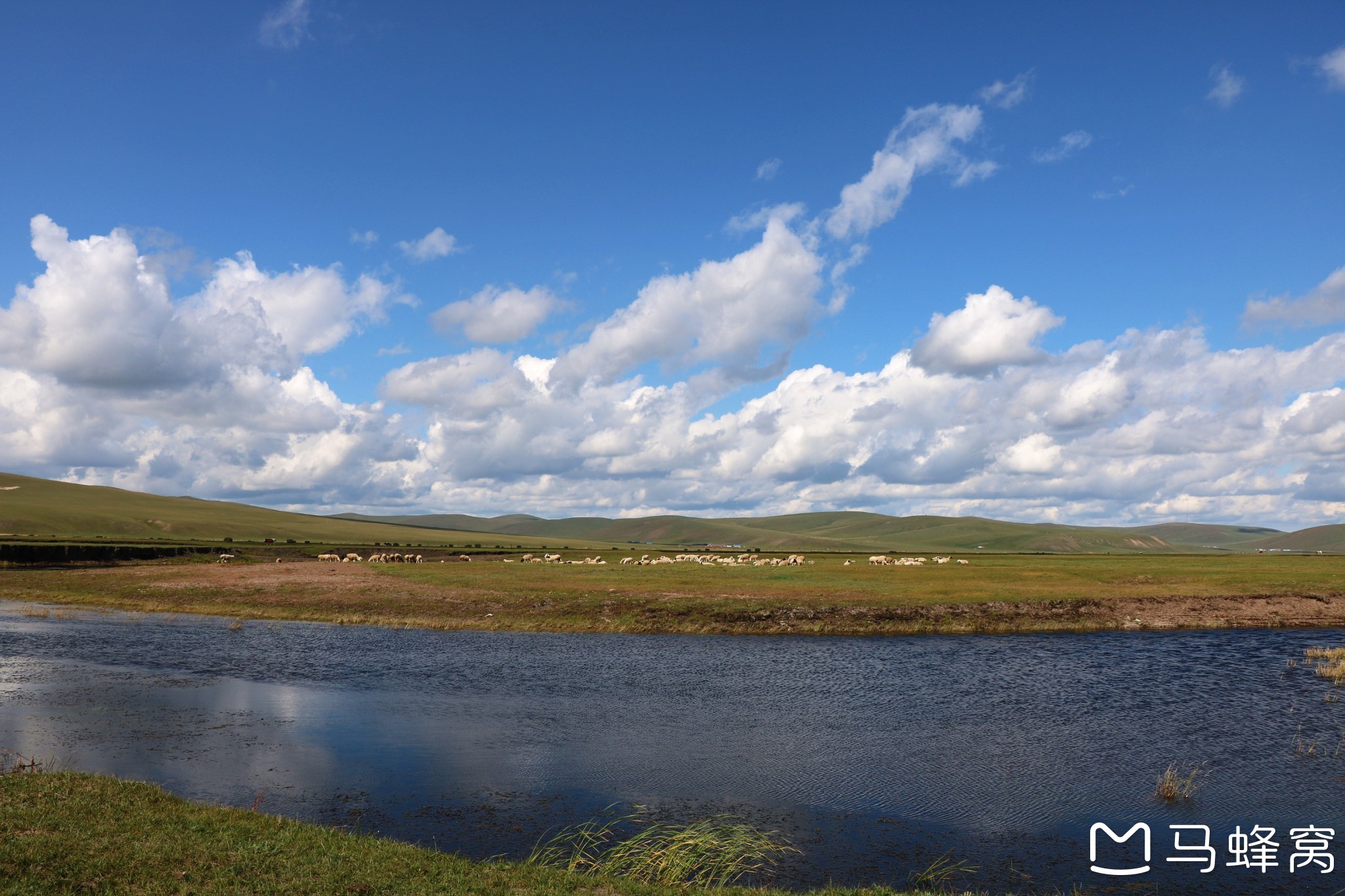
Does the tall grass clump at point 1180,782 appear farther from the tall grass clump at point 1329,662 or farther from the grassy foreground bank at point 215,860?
the tall grass clump at point 1329,662

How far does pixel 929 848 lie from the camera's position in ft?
57.8

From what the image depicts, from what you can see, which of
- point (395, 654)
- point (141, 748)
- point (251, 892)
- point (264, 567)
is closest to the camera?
point (251, 892)

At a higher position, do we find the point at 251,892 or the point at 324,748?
the point at 251,892

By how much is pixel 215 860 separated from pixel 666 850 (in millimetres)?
8442

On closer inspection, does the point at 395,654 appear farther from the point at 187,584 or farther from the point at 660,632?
the point at 187,584

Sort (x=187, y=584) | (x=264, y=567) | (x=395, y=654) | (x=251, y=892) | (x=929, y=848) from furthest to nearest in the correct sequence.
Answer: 1. (x=264, y=567)
2. (x=187, y=584)
3. (x=395, y=654)
4. (x=929, y=848)
5. (x=251, y=892)

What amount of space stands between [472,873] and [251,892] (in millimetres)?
3476

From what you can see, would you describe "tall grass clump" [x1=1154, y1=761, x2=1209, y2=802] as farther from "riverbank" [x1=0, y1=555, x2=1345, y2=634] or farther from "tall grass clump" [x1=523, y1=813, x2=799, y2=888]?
"riverbank" [x1=0, y1=555, x2=1345, y2=634]

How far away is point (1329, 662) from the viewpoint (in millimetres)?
40562

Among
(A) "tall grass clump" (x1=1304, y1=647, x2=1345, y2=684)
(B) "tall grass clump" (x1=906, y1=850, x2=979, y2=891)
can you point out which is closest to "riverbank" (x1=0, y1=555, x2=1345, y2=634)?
(A) "tall grass clump" (x1=1304, y1=647, x2=1345, y2=684)

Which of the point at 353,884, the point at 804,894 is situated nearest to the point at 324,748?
the point at 353,884

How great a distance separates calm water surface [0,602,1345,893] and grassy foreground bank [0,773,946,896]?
256cm

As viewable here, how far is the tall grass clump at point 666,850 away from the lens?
15672mm

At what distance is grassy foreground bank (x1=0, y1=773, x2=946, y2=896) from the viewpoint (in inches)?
512
